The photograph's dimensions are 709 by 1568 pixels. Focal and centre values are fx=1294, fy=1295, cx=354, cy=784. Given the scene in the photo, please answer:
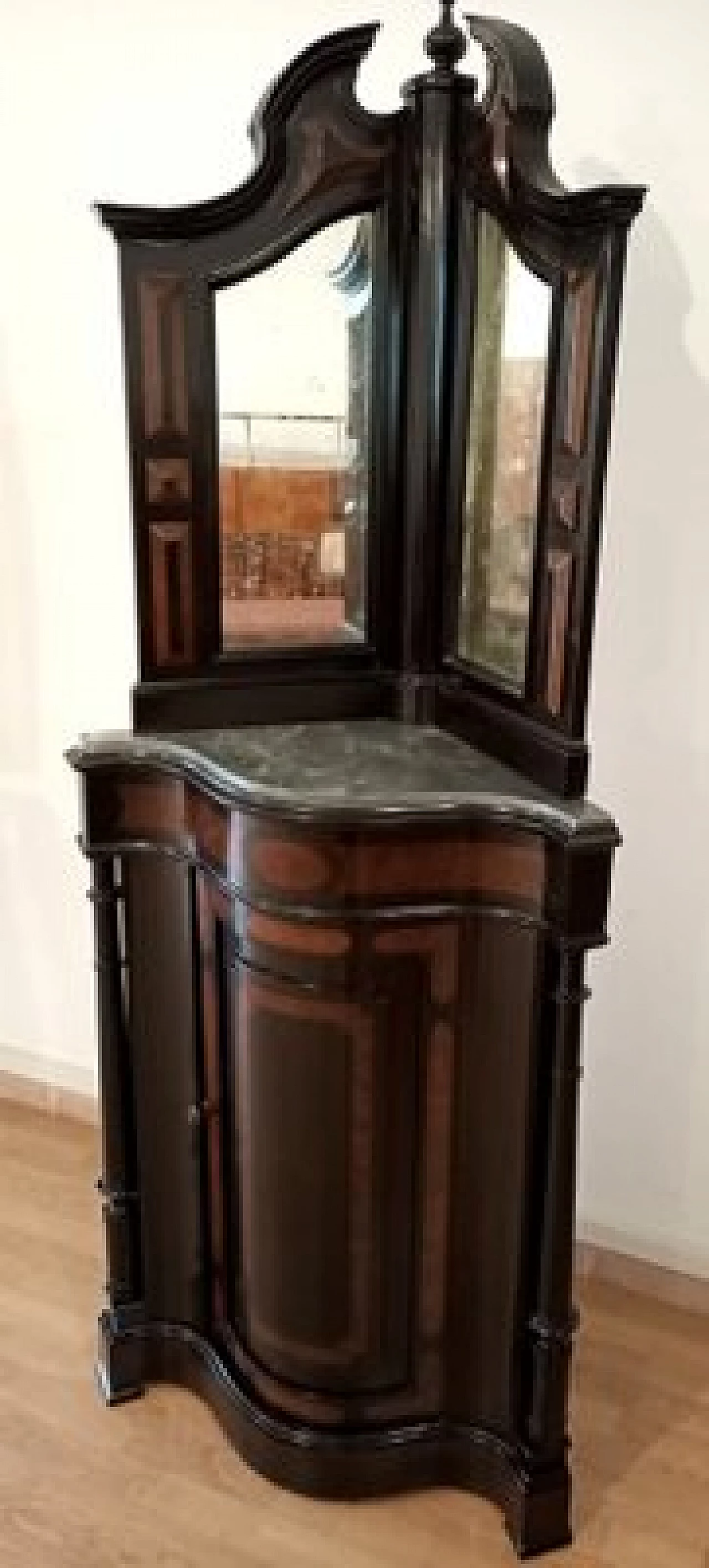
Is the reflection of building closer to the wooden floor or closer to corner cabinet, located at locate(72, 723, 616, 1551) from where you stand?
corner cabinet, located at locate(72, 723, 616, 1551)

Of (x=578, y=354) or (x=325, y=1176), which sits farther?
(x=325, y=1176)

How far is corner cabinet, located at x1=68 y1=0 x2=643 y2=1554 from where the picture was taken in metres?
1.60

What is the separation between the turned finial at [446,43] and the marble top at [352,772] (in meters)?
0.88

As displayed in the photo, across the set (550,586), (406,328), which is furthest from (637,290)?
(550,586)

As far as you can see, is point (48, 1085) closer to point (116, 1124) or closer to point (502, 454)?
point (116, 1124)

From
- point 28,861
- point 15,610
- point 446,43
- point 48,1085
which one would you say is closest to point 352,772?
point 446,43

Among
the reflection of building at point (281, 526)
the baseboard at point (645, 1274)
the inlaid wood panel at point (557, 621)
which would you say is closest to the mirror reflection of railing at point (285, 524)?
the reflection of building at point (281, 526)

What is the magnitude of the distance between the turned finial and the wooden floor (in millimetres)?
1998

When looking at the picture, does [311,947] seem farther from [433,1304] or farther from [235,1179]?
[433,1304]

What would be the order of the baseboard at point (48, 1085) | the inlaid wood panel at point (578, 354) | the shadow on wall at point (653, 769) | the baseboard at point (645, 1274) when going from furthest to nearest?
the baseboard at point (48, 1085) → the baseboard at point (645, 1274) → the shadow on wall at point (653, 769) → the inlaid wood panel at point (578, 354)

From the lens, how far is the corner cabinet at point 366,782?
160 cm

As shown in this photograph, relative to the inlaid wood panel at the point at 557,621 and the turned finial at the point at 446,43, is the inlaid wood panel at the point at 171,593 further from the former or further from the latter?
the turned finial at the point at 446,43

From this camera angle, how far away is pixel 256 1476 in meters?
1.94

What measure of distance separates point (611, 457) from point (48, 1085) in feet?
6.13
